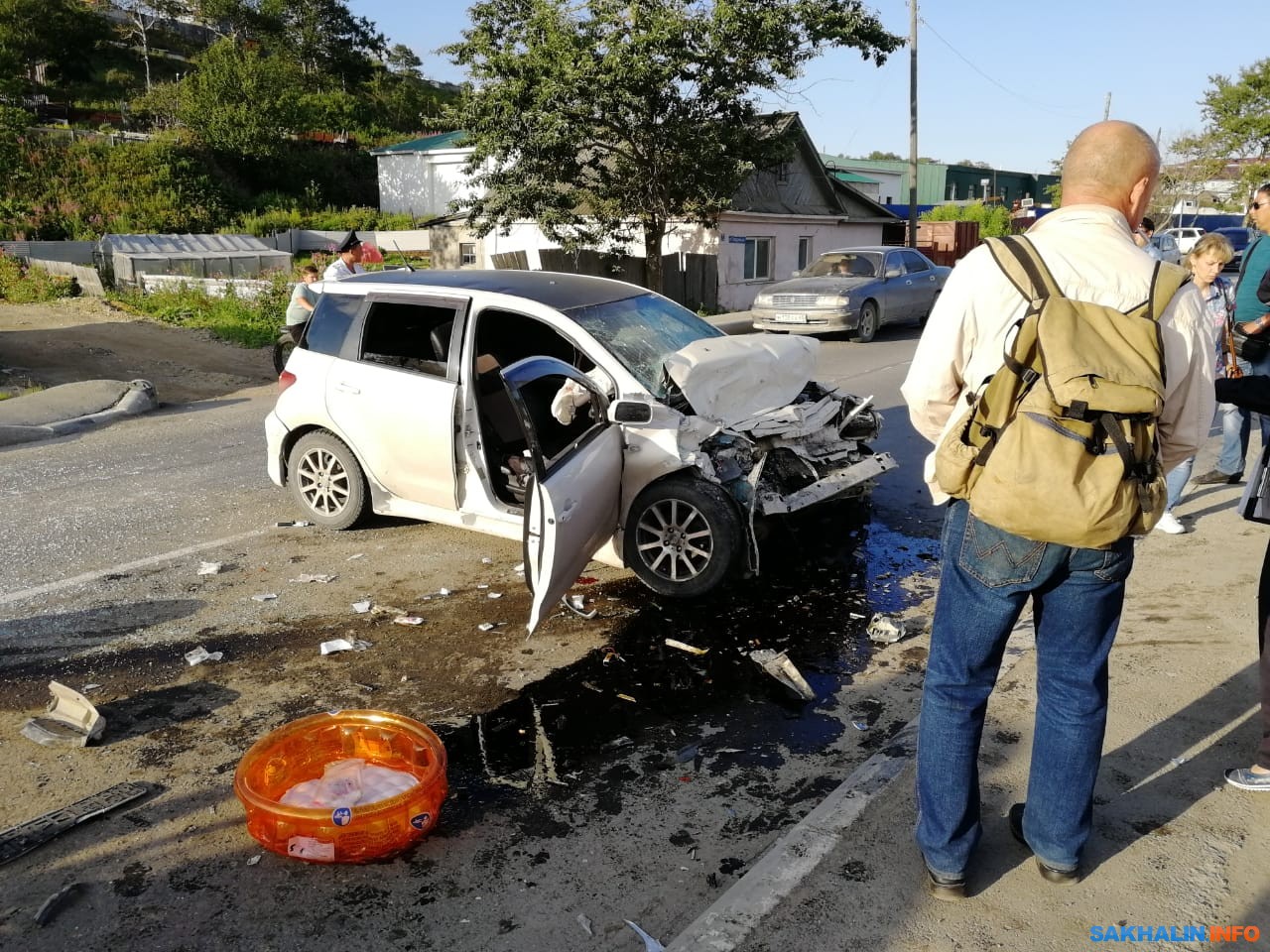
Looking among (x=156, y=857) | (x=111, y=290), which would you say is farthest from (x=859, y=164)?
(x=156, y=857)

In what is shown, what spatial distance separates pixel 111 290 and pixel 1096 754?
887 inches

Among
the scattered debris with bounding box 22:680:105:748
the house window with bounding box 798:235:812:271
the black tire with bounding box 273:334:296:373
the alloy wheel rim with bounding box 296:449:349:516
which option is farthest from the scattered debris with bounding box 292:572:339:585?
the house window with bounding box 798:235:812:271

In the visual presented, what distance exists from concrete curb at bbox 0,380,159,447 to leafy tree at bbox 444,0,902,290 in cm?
1070

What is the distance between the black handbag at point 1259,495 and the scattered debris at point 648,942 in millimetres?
2561

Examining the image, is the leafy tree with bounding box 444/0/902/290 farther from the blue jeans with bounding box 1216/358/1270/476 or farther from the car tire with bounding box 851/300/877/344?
the blue jeans with bounding box 1216/358/1270/476

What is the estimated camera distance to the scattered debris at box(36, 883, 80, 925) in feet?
9.58

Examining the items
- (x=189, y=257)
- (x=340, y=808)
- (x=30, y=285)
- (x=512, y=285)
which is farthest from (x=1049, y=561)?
(x=189, y=257)

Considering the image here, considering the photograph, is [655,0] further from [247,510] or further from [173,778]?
[173,778]

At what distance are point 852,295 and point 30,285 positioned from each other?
646 inches

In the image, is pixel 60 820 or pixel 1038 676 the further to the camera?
pixel 60 820

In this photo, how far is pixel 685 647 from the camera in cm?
496

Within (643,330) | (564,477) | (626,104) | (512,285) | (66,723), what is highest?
(626,104)

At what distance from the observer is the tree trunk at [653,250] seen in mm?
21812

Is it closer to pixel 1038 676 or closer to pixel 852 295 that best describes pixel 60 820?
pixel 1038 676
